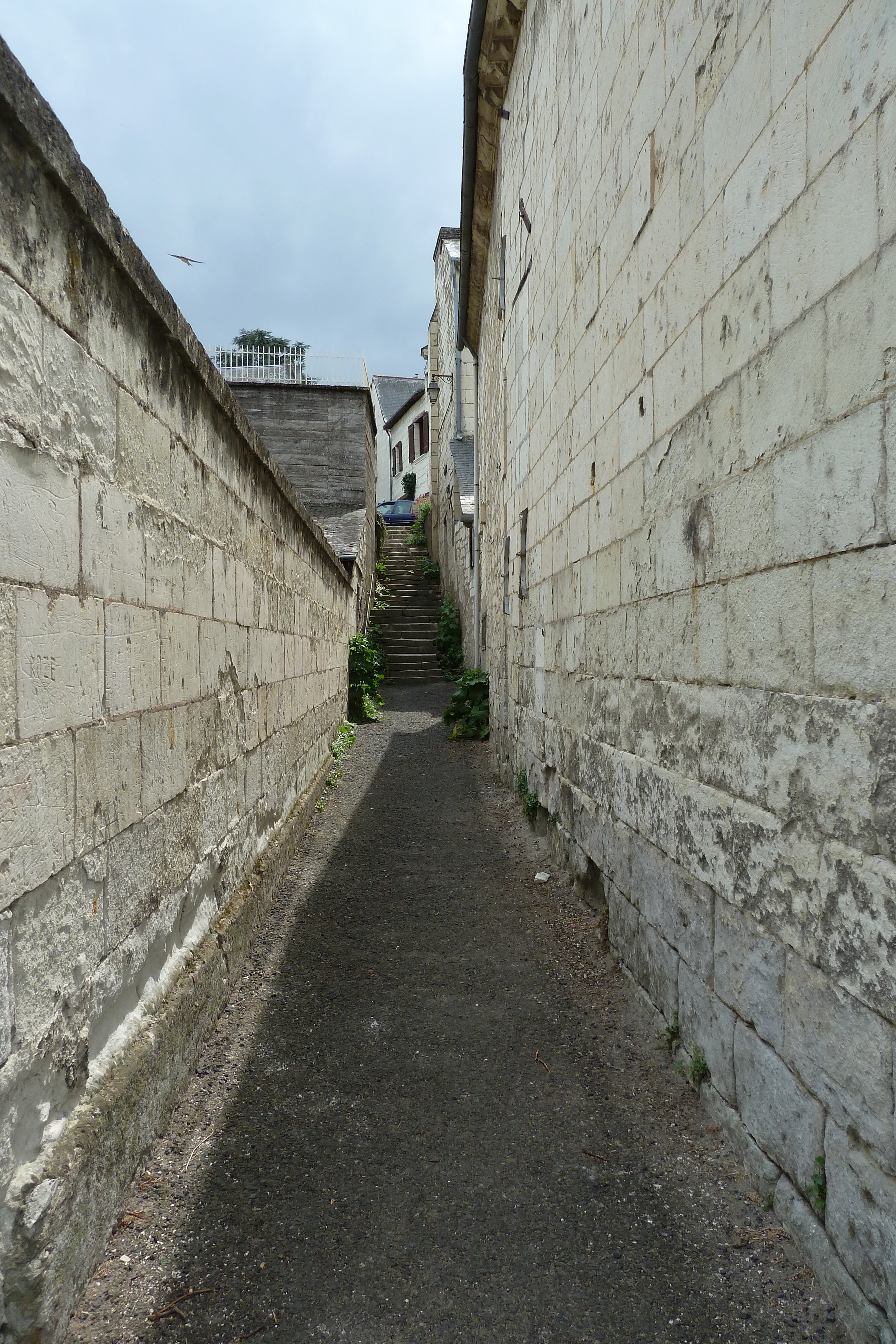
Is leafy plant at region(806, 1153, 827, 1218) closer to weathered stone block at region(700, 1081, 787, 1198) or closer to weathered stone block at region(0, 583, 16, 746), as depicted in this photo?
weathered stone block at region(700, 1081, 787, 1198)

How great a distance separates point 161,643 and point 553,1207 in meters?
2.04

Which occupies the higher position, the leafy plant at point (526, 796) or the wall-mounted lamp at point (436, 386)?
the wall-mounted lamp at point (436, 386)

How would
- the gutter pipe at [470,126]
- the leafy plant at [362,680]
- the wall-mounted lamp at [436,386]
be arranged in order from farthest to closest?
the wall-mounted lamp at [436,386] → the leafy plant at [362,680] → the gutter pipe at [470,126]

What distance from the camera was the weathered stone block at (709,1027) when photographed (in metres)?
2.31

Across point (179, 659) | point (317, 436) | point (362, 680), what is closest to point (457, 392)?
point (317, 436)

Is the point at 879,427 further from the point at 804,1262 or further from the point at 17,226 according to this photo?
the point at 804,1262

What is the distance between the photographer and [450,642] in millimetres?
15062

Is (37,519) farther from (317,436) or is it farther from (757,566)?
(317,436)

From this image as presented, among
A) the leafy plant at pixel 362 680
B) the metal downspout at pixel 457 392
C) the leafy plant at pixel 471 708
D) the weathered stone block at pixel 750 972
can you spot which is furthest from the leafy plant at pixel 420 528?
the weathered stone block at pixel 750 972

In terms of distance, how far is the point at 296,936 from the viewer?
→ 391 centimetres

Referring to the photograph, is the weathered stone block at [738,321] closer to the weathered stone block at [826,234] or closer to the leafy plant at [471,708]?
the weathered stone block at [826,234]

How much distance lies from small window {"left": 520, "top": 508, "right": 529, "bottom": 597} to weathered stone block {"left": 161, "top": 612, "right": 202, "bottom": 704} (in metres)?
3.77

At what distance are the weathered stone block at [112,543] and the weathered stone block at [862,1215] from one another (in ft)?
7.23

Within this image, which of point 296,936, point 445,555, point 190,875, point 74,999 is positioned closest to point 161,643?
point 190,875
